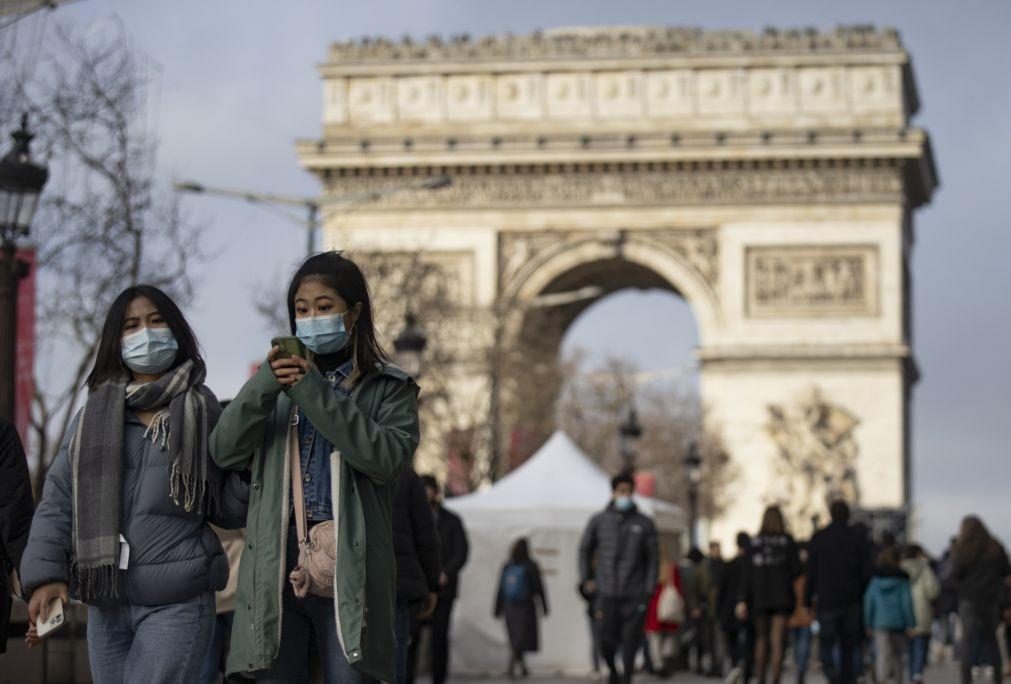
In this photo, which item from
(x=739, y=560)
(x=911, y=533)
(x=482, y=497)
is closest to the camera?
(x=739, y=560)

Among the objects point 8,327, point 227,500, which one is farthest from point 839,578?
point 227,500

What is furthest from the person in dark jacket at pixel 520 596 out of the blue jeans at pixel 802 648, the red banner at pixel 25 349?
the red banner at pixel 25 349

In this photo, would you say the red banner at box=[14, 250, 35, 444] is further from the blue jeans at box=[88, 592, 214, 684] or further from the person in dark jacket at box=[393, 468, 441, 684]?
the blue jeans at box=[88, 592, 214, 684]

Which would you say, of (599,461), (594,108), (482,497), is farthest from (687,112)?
(482,497)

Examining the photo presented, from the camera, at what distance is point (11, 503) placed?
762cm

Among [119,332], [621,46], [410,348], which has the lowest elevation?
[119,332]

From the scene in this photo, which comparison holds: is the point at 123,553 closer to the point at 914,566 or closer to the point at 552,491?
the point at 914,566

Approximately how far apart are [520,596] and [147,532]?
1501 cm

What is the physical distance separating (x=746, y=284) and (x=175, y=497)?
4481 cm

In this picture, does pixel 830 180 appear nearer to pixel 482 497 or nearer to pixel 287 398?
pixel 482 497

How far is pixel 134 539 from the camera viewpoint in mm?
6996

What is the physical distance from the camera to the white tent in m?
23.9

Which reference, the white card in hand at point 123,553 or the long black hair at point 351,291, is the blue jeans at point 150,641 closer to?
the white card in hand at point 123,553

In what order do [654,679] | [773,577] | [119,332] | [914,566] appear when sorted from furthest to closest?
[654,679], [914,566], [773,577], [119,332]
